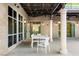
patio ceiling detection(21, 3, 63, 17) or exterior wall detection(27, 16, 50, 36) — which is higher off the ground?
patio ceiling detection(21, 3, 63, 17)

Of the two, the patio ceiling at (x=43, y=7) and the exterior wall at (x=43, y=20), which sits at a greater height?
the patio ceiling at (x=43, y=7)

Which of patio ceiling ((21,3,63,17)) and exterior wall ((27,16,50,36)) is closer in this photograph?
patio ceiling ((21,3,63,17))

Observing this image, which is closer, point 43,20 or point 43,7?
point 43,7

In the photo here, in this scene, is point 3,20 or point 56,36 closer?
point 3,20

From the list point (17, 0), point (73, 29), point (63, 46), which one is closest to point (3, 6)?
point (17, 0)

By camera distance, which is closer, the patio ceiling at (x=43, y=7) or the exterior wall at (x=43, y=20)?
the patio ceiling at (x=43, y=7)

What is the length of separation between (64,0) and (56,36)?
1828cm

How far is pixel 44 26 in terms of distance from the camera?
2331 centimetres

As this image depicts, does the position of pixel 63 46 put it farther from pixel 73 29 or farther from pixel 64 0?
pixel 73 29

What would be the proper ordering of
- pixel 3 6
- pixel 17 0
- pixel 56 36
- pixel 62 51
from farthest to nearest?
1. pixel 56 36
2. pixel 62 51
3. pixel 3 6
4. pixel 17 0

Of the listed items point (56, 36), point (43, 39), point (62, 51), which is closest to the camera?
point (62, 51)

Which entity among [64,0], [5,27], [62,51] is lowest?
[62,51]

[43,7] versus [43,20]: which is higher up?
[43,7]

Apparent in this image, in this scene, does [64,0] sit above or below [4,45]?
above
